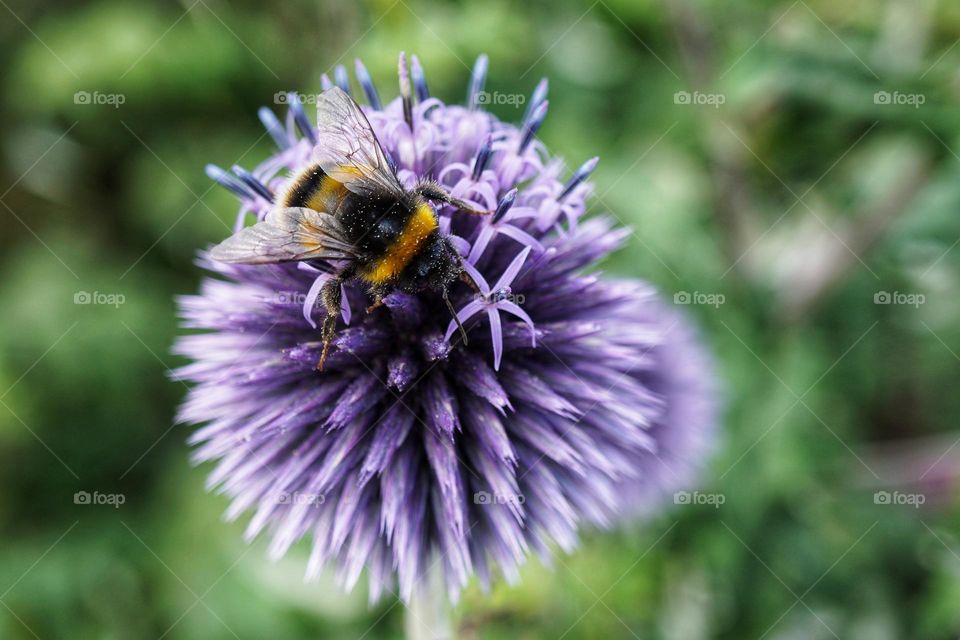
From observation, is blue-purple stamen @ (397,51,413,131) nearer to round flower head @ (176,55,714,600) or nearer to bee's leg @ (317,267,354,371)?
round flower head @ (176,55,714,600)

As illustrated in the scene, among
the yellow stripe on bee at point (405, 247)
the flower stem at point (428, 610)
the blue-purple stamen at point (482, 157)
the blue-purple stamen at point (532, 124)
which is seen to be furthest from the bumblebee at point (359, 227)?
the flower stem at point (428, 610)

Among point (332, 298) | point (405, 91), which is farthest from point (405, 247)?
point (405, 91)

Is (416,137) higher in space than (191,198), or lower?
lower

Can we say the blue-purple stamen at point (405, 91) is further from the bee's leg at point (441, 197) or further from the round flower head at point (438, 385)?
the bee's leg at point (441, 197)

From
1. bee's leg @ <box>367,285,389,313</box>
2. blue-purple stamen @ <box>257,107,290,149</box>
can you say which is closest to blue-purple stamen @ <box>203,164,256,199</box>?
blue-purple stamen @ <box>257,107,290,149</box>

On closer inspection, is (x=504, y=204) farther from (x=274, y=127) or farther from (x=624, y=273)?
(x=624, y=273)

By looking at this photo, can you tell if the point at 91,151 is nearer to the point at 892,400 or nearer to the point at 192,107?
the point at 192,107

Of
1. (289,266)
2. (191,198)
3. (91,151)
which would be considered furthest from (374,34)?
(91,151)
